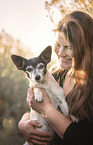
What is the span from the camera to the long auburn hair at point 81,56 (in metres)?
1.64

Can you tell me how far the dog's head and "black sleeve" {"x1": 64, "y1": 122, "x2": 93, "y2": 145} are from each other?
780 mm

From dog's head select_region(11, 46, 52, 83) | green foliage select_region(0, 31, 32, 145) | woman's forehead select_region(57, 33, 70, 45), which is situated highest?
woman's forehead select_region(57, 33, 70, 45)

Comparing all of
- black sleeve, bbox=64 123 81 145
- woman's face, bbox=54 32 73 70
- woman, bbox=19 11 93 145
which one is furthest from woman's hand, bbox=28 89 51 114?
woman's face, bbox=54 32 73 70

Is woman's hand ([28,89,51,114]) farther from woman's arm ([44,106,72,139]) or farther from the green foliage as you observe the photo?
the green foliage

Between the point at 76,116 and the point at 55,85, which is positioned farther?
the point at 55,85

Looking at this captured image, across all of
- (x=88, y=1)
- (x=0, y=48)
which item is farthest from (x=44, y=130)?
(x=0, y=48)

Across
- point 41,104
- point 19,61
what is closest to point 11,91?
point 19,61

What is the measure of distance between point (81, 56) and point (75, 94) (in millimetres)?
425

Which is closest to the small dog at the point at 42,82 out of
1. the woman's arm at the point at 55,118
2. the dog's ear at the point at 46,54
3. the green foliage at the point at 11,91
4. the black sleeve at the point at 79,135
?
the dog's ear at the point at 46,54

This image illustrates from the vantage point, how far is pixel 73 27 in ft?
5.66

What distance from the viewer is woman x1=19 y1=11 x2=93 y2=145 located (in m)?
1.52

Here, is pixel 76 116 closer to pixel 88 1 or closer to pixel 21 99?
pixel 88 1

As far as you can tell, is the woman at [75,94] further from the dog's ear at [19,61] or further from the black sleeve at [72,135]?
the dog's ear at [19,61]

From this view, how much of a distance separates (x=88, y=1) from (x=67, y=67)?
5.39ft
